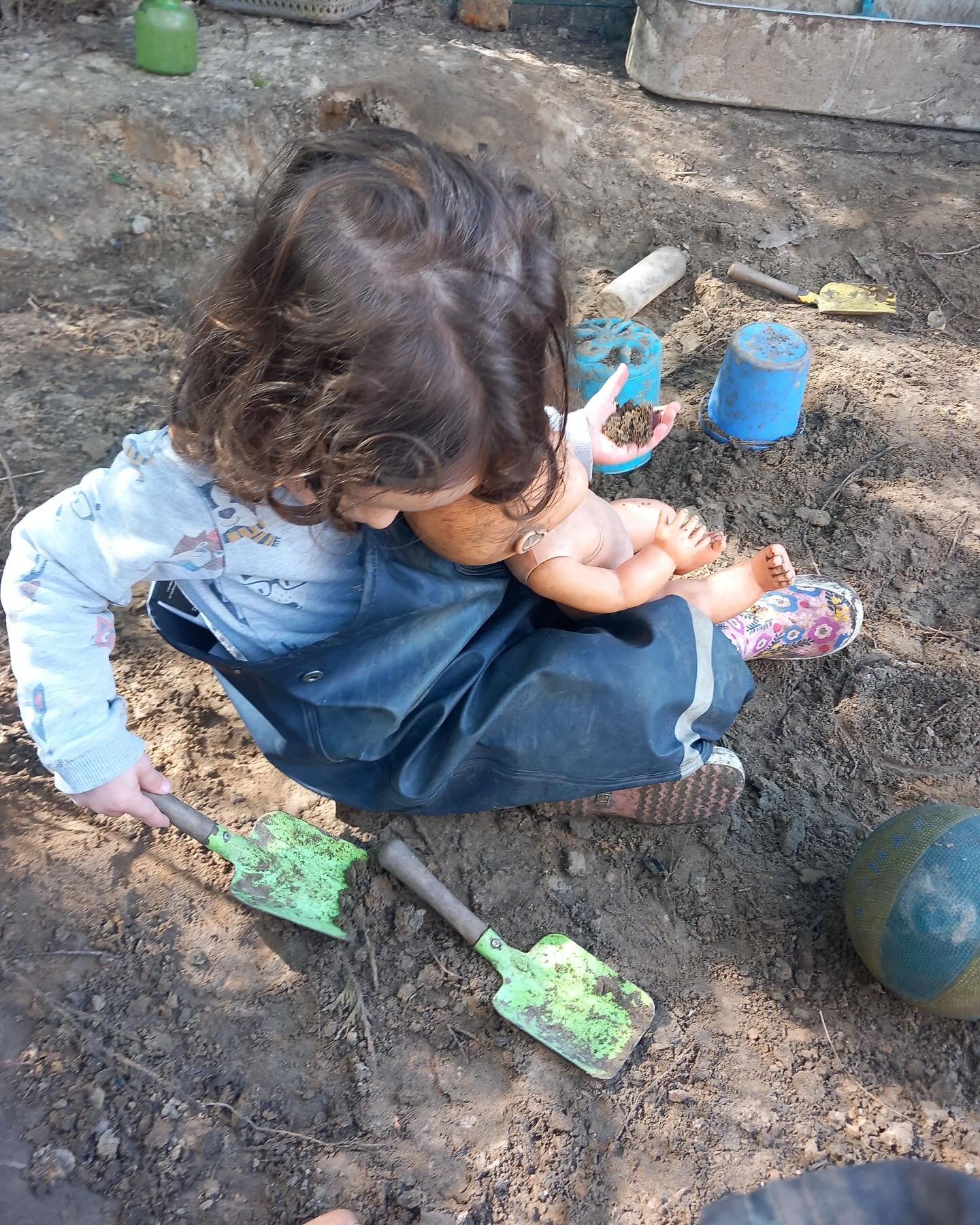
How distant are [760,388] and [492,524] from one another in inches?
62.2

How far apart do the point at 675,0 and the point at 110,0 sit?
2.64 m

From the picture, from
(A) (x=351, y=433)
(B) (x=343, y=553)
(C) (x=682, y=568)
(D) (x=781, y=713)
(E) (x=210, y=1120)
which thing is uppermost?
(A) (x=351, y=433)

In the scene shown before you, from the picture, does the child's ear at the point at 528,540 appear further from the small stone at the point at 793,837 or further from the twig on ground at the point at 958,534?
the twig on ground at the point at 958,534

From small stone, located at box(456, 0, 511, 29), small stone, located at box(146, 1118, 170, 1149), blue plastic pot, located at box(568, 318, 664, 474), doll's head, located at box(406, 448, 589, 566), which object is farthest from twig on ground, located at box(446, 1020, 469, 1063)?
small stone, located at box(456, 0, 511, 29)

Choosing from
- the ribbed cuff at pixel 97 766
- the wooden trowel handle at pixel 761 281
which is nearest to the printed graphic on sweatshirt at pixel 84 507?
the ribbed cuff at pixel 97 766

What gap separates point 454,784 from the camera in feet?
6.16

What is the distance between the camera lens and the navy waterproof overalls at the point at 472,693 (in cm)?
162

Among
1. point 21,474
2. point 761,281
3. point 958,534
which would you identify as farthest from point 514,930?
point 761,281

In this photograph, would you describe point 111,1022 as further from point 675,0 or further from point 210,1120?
point 675,0

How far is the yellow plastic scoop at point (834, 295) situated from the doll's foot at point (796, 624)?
5.20ft

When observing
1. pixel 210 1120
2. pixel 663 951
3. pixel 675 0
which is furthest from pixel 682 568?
pixel 675 0

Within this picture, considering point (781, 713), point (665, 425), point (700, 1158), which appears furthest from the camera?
point (665, 425)

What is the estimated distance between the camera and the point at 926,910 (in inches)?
62.7

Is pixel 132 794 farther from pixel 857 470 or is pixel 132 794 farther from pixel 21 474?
pixel 857 470
